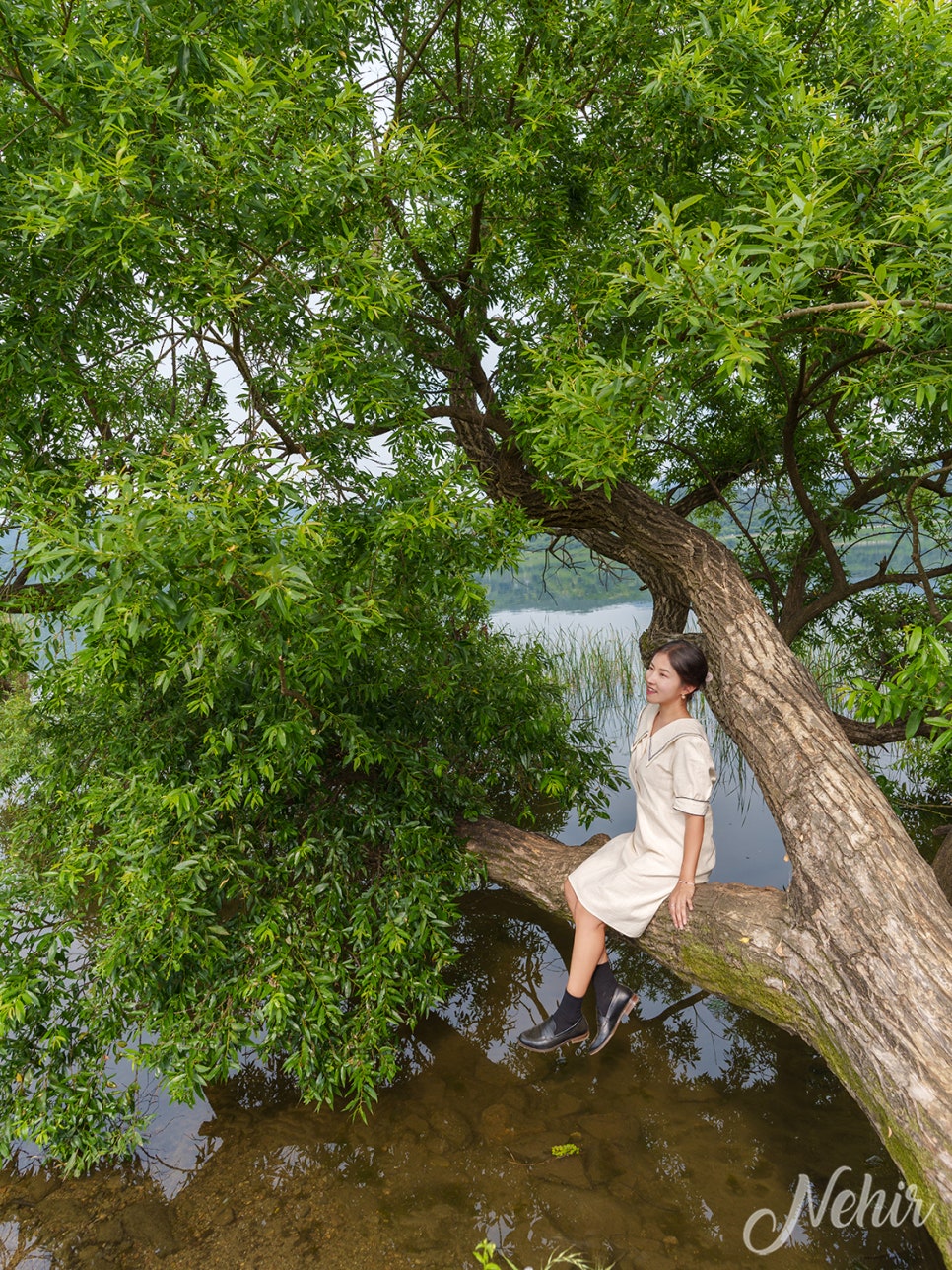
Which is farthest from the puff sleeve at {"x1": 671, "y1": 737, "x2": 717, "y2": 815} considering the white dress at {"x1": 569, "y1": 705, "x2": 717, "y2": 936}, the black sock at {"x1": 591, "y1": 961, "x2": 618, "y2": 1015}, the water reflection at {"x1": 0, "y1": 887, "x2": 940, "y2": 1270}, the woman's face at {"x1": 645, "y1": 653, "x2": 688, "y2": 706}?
the water reflection at {"x1": 0, "y1": 887, "x2": 940, "y2": 1270}

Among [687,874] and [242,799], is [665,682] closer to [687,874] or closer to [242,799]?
[687,874]

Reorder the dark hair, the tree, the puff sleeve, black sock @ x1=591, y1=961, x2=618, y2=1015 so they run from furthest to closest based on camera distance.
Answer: black sock @ x1=591, y1=961, x2=618, y2=1015, the dark hair, the puff sleeve, the tree

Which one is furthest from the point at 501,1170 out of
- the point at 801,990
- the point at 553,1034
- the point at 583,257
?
the point at 583,257

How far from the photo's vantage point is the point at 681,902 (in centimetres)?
284

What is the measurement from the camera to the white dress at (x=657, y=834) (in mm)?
2850

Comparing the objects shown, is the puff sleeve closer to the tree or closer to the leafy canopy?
the tree

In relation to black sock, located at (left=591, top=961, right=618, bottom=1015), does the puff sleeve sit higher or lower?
higher

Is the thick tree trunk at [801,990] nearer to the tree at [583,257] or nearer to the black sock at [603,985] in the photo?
the tree at [583,257]

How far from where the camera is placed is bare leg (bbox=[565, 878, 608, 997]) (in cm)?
304

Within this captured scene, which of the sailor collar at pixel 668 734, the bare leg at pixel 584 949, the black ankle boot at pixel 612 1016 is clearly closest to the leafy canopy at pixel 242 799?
the bare leg at pixel 584 949

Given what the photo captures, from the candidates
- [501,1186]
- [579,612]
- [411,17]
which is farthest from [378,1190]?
[579,612]

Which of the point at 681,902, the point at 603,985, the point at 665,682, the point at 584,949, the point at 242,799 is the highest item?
the point at 665,682

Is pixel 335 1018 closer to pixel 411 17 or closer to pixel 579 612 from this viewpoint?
pixel 411 17

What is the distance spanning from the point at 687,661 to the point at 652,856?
72cm
